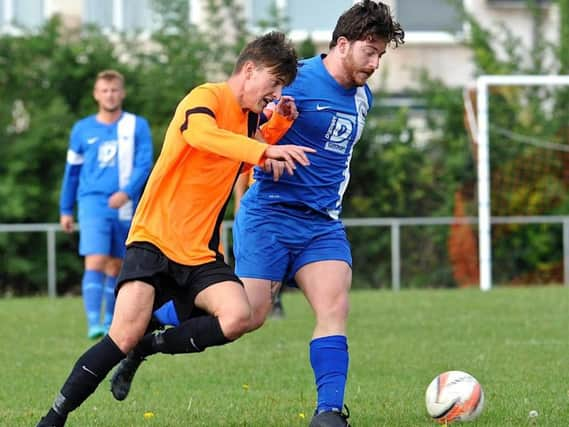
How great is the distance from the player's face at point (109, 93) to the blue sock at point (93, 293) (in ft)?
4.52

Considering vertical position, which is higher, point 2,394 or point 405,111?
point 405,111

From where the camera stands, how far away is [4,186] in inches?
765

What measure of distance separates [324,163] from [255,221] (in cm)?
44

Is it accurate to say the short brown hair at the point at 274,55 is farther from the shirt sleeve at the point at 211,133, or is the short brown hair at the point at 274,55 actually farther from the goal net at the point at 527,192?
the goal net at the point at 527,192

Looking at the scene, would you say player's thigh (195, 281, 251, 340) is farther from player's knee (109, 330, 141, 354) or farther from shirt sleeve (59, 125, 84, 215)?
shirt sleeve (59, 125, 84, 215)

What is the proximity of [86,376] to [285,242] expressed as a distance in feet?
3.91

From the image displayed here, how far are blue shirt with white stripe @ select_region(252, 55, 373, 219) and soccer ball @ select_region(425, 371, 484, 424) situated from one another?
101 centimetres

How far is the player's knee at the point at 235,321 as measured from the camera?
6.20m

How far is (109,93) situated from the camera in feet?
38.0

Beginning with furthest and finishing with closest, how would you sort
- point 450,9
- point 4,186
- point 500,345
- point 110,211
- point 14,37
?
point 450,9, point 14,37, point 4,186, point 110,211, point 500,345

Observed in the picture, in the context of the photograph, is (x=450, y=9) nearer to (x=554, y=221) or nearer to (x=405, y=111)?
(x=405, y=111)

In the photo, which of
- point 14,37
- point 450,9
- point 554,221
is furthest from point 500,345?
point 450,9

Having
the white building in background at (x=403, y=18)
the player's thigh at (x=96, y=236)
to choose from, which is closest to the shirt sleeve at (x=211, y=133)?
the player's thigh at (x=96, y=236)

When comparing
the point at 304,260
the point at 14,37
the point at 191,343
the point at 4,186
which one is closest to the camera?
the point at 191,343
